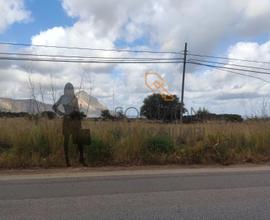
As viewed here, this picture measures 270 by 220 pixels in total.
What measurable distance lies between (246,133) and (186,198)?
7.14 meters

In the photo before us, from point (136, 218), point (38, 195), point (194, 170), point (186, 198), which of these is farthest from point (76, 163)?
point (136, 218)

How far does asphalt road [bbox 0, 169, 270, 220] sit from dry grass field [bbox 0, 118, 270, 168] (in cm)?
210

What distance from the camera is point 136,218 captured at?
596 centimetres

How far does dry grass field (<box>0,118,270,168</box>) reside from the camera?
1153 centimetres

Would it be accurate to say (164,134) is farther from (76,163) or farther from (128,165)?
(76,163)

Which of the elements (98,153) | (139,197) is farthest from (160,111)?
(139,197)

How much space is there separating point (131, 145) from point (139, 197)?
481 centimetres

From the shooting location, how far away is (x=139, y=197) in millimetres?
7230

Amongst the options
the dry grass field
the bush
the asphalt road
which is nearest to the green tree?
the dry grass field

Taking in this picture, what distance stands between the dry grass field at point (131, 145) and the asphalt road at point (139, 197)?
6.89ft

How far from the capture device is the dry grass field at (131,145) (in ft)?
37.8

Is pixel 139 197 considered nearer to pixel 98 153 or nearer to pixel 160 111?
pixel 98 153

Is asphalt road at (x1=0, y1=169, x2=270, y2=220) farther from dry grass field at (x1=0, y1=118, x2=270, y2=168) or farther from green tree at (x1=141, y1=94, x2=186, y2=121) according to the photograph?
green tree at (x1=141, y1=94, x2=186, y2=121)

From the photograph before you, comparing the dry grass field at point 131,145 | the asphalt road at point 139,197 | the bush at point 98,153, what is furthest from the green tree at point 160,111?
the asphalt road at point 139,197
